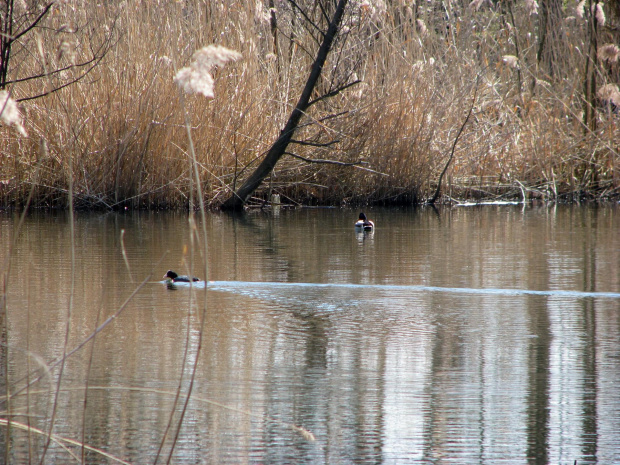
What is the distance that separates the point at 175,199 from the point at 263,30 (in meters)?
2.28

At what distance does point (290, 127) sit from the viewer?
30.7ft

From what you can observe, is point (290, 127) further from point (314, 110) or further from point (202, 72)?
point (202, 72)

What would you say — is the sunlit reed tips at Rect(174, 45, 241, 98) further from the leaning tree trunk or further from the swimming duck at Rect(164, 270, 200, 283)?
the leaning tree trunk

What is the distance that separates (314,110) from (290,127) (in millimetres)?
908

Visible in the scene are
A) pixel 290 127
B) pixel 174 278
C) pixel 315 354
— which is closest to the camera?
pixel 315 354

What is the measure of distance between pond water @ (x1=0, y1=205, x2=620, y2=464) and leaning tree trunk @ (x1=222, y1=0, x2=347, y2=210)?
2.92 m

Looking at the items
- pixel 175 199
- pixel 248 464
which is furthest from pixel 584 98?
pixel 248 464

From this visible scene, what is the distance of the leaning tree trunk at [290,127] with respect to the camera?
353 inches

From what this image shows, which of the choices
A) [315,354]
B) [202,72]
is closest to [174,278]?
[315,354]

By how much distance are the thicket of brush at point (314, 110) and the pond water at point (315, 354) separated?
292 cm

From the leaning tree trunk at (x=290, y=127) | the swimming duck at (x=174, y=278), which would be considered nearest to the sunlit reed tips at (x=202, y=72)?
the swimming duck at (x=174, y=278)

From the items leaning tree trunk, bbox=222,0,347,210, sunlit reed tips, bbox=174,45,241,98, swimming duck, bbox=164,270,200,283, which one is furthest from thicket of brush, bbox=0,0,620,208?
sunlit reed tips, bbox=174,45,241,98

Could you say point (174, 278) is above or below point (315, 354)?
above

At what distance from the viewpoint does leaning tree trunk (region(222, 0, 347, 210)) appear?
8969 millimetres
